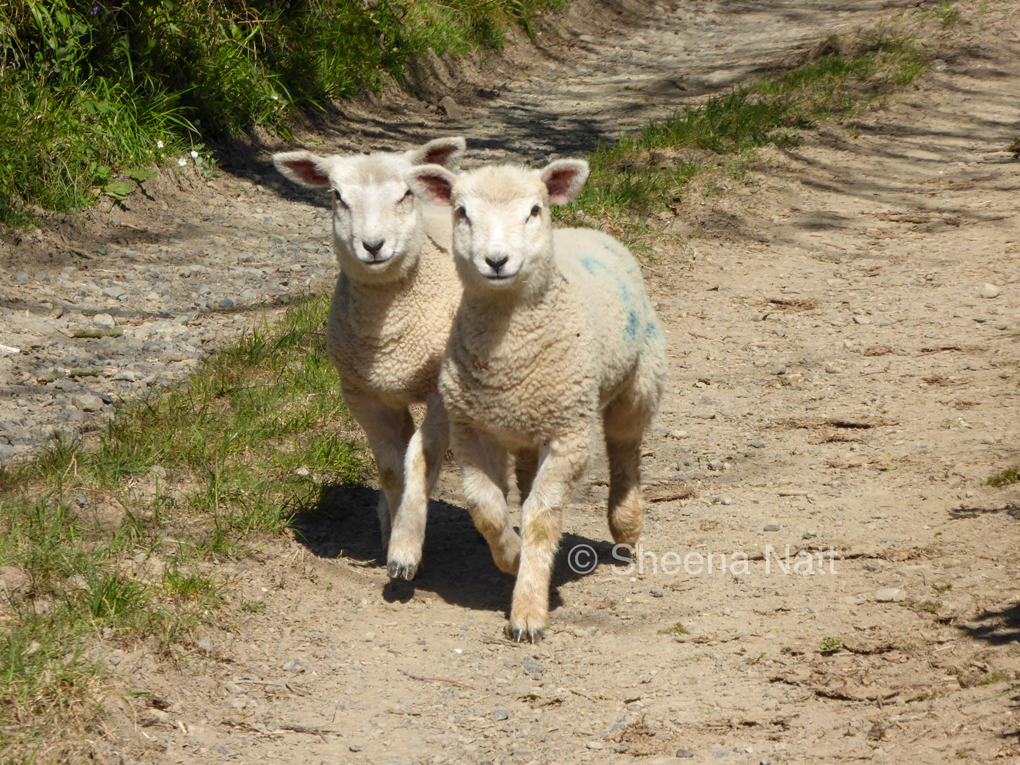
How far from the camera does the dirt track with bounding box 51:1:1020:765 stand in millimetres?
3186

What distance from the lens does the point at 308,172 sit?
461cm

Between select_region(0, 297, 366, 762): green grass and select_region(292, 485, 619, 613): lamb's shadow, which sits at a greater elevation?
select_region(0, 297, 366, 762): green grass

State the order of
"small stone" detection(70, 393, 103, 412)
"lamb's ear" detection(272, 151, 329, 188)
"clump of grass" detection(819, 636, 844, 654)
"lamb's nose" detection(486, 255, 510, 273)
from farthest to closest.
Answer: "small stone" detection(70, 393, 103, 412)
"lamb's ear" detection(272, 151, 329, 188)
"lamb's nose" detection(486, 255, 510, 273)
"clump of grass" detection(819, 636, 844, 654)

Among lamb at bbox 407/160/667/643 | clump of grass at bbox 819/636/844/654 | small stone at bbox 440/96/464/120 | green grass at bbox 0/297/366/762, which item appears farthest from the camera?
small stone at bbox 440/96/464/120

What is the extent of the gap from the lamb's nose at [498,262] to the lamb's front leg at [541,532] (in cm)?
70

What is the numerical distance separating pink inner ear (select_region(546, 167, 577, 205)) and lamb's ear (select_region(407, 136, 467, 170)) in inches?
23.4

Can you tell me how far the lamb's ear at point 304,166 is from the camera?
4.49 m

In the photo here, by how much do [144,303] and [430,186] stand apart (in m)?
3.30

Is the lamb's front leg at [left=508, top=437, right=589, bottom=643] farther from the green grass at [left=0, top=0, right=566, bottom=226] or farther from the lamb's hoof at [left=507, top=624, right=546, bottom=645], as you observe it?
the green grass at [left=0, top=0, right=566, bottom=226]

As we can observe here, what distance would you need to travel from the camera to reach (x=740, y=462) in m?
5.38

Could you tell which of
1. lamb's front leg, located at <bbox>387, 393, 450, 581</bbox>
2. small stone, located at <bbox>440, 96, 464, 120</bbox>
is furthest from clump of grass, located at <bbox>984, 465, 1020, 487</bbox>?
small stone, located at <bbox>440, 96, 464, 120</bbox>

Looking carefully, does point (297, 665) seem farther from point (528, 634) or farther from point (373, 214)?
point (373, 214)

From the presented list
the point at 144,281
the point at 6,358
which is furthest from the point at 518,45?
the point at 6,358

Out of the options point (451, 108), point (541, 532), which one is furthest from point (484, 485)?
point (451, 108)
